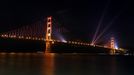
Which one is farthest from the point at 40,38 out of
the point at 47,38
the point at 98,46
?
the point at 98,46

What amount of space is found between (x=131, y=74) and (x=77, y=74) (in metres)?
3.48

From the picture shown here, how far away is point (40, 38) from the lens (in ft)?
193

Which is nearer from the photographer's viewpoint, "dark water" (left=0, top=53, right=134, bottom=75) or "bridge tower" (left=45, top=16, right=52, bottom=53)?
"dark water" (left=0, top=53, right=134, bottom=75)

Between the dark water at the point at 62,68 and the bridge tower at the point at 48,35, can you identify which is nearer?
the dark water at the point at 62,68

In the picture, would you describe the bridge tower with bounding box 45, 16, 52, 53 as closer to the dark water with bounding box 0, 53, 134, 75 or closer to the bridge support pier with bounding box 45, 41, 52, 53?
the bridge support pier with bounding box 45, 41, 52, 53

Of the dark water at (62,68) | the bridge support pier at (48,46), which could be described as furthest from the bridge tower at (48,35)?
the dark water at (62,68)

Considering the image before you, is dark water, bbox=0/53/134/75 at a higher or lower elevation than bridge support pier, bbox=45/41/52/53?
lower

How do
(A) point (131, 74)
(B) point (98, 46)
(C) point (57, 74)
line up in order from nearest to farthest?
1. (C) point (57, 74)
2. (A) point (131, 74)
3. (B) point (98, 46)

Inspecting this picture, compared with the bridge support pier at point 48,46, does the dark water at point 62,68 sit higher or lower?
lower

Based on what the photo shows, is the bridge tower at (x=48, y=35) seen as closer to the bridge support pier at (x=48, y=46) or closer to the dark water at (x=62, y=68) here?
the bridge support pier at (x=48, y=46)

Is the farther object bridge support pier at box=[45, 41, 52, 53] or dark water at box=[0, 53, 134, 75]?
bridge support pier at box=[45, 41, 52, 53]

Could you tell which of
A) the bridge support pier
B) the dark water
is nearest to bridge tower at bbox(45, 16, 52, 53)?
the bridge support pier

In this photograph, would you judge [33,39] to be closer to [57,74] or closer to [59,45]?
[59,45]

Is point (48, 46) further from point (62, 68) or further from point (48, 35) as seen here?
point (62, 68)
